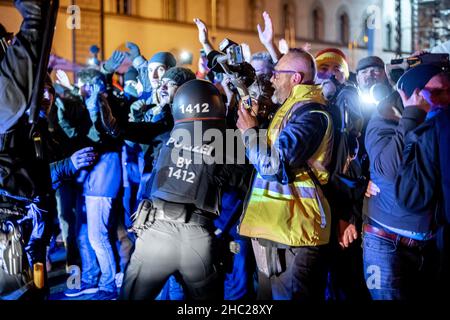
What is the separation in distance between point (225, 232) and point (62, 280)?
2516 mm

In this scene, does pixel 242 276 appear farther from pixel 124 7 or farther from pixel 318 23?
pixel 318 23

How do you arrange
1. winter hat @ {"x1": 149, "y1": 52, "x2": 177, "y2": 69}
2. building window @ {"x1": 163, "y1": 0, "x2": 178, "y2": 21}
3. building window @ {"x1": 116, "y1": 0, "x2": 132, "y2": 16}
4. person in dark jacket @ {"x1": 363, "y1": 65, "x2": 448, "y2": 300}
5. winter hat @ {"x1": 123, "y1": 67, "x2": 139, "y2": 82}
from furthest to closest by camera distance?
1. building window @ {"x1": 163, "y1": 0, "x2": 178, "y2": 21}
2. building window @ {"x1": 116, "y1": 0, "x2": 132, "y2": 16}
3. winter hat @ {"x1": 123, "y1": 67, "x2": 139, "y2": 82}
4. winter hat @ {"x1": 149, "y1": 52, "x2": 177, "y2": 69}
5. person in dark jacket @ {"x1": 363, "y1": 65, "x2": 448, "y2": 300}

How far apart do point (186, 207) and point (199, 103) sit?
30.5 inches

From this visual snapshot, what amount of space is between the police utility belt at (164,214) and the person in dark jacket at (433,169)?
4.67 ft

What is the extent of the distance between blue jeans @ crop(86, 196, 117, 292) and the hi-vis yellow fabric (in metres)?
2.88

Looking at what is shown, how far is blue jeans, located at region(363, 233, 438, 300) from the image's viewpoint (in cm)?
413

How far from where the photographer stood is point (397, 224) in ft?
13.7

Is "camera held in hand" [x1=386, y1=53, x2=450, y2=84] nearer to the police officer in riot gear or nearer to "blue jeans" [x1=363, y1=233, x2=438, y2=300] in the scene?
"blue jeans" [x1=363, y1=233, x2=438, y2=300]

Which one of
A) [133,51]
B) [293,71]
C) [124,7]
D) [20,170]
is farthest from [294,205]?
[124,7]

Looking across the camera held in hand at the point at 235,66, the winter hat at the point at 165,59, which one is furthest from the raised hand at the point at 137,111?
the camera held in hand at the point at 235,66

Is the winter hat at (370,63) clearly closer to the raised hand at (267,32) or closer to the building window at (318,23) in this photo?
the raised hand at (267,32)

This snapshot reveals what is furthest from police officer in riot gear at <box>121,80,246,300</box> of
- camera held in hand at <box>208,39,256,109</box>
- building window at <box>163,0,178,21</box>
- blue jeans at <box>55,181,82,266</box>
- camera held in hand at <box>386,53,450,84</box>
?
building window at <box>163,0,178,21</box>

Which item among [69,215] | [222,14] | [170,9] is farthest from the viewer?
[222,14]
